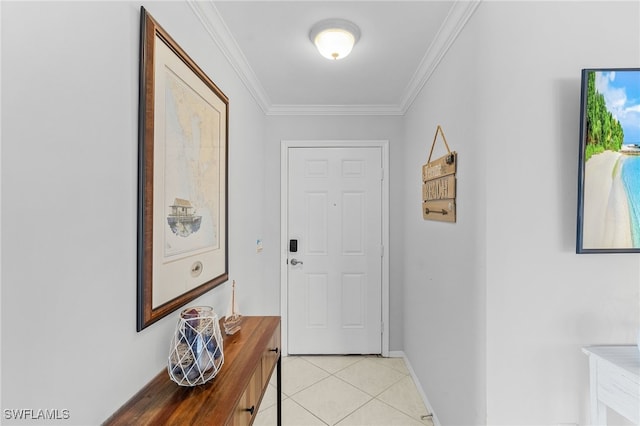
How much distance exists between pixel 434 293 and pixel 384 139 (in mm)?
1574

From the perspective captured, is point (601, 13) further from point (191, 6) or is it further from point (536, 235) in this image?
point (191, 6)

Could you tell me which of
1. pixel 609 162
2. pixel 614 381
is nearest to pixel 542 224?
pixel 609 162

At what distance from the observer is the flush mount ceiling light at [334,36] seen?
1.72 m

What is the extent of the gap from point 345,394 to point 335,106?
8.08ft

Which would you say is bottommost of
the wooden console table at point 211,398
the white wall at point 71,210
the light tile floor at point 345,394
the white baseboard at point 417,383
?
the light tile floor at point 345,394

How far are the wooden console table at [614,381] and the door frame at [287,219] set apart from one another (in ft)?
5.92

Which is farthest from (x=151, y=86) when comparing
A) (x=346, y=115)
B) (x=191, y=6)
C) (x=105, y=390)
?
(x=346, y=115)

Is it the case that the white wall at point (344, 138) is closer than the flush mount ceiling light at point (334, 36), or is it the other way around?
the flush mount ceiling light at point (334, 36)

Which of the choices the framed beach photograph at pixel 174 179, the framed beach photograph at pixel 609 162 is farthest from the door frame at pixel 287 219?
the framed beach photograph at pixel 609 162

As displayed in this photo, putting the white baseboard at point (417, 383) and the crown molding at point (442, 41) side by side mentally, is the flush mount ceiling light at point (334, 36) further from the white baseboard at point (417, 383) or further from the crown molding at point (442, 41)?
the white baseboard at point (417, 383)

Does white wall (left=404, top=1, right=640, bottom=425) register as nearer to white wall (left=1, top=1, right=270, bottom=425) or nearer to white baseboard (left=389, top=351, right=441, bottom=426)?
white baseboard (left=389, top=351, right=441, bottom=426)

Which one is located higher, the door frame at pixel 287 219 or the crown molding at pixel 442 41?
the crown molding at pixel 442 41

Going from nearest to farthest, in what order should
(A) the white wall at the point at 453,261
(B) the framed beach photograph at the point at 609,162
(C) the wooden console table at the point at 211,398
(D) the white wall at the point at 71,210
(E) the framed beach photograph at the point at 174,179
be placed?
1. (D) the white wall at the point at 71,210
2. (C) the wooden console table at the point at 211,398
3. (E) the framed beach photograph at the point at 174,179
4. (B) the framed beach photograph at the point at 609,162
5. (A) the white wall at the point at 453,261

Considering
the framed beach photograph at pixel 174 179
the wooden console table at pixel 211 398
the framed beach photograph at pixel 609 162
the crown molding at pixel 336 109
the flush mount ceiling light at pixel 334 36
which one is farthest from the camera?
the crown molding at pixel 336 109
